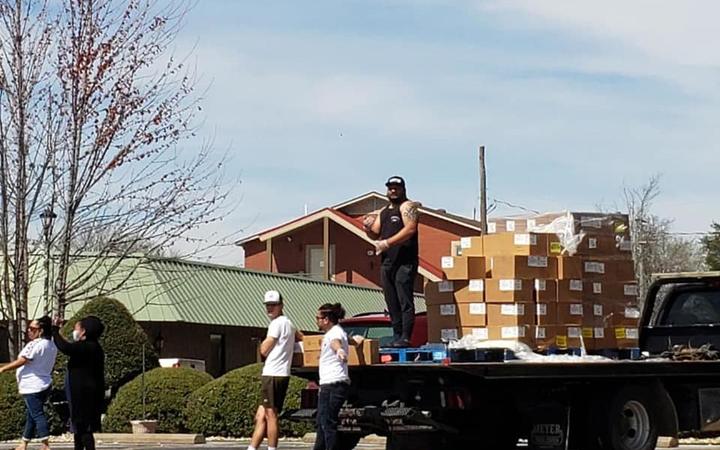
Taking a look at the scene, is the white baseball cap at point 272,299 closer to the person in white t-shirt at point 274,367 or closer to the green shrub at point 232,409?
the person in white t-shirt at point 274,367

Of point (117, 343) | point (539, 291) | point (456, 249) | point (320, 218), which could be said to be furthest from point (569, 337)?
point (320, 218)

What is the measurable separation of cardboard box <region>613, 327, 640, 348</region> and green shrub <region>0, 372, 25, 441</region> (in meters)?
11.5

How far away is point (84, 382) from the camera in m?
14.2

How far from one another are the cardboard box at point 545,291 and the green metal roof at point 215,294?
15.2 meters

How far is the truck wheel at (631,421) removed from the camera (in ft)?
45.0

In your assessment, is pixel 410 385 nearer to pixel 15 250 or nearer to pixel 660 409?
pixel 660 409

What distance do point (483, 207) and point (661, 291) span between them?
21.5 metres

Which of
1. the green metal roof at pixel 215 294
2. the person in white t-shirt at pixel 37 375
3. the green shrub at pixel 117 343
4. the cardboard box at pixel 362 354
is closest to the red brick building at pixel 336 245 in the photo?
the green metal roof at pixel 215 294

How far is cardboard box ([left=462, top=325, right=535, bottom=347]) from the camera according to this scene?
13.8 m

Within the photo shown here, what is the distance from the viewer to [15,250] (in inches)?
1004

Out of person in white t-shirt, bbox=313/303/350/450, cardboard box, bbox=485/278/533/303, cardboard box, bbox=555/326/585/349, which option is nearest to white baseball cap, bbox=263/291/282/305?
person in white t-shirt, bbox=313/303/350/450

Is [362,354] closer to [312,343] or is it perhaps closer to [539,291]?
[312,343]

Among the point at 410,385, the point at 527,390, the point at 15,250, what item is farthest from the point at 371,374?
the point at 15,250

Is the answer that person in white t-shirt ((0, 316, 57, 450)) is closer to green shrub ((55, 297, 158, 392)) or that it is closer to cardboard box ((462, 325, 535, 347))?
cardboard box ((462, 325, 535, 347))
